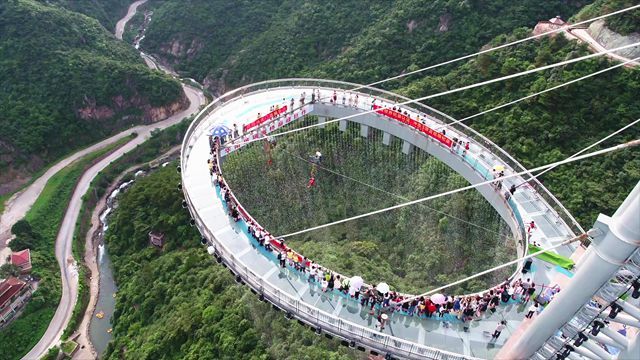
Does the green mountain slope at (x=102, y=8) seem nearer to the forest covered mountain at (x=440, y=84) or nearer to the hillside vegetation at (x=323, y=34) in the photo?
the hillside vegetation at (x=323, y=34)

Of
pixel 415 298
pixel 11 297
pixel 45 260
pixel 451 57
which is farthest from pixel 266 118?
pixel 45 260

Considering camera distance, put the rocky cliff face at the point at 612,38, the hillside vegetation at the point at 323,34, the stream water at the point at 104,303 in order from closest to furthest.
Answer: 1. the rocky cliff face at the point at 612,38
2. the stream water at the point at 104,303
3. the hillside vegetation at the point at 323,34

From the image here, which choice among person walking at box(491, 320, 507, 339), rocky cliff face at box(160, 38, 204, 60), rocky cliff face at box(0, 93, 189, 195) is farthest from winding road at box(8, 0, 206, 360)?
person walking at box(491, 320, 507, 339)

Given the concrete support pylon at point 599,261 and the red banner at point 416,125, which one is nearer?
the concrete support pylon at point 599,261

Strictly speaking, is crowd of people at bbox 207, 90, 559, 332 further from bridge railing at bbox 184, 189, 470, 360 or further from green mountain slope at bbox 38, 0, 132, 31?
green mountain slope at bbox 38, 0, 132, 31

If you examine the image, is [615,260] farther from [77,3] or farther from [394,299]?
[77,3]

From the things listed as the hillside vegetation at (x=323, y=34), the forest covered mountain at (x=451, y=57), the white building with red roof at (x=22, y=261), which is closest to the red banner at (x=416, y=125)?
the forest covered mountain at (x=451, y=57)
